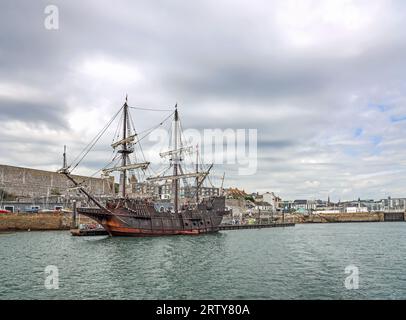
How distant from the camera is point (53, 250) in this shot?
38719 millimetres

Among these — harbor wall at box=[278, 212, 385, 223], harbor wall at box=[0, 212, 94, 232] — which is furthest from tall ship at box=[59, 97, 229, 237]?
harbor wall at box=[278, 212, 385, 223]

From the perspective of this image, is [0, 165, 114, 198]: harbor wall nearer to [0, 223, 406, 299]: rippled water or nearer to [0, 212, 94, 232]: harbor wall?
[0, 212, 94, 232]: harbor wall

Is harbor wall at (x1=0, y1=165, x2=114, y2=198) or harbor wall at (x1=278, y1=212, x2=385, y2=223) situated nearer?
harbor wall at (x1=0, y1=165, x2=114, y2=198)

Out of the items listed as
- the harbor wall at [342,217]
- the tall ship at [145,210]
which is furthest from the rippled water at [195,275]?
the harbor wall at [342,217]

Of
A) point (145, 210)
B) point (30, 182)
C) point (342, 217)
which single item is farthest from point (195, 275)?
point (342, 217)

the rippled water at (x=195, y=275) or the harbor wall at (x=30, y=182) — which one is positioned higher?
the harbor wall at (x=30, y=182)

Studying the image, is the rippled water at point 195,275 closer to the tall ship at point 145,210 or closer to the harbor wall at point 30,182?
the tall ship at point 145,210

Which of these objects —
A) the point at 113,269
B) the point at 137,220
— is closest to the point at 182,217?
the point at 137,220

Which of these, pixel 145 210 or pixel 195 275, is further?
pixel 145 210

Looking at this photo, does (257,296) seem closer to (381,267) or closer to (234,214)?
(381,267)

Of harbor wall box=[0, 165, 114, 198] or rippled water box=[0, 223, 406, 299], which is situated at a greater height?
harbor wall box=[0, 165, 114, 198]

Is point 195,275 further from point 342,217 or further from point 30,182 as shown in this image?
point 342,217

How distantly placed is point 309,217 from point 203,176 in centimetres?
10206

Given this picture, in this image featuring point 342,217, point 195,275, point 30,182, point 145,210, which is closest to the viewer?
point 195,275
